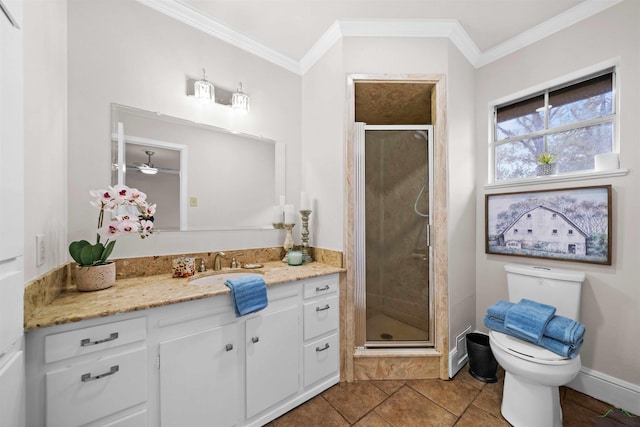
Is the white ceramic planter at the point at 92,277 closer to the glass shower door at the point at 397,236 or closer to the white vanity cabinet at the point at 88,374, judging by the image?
the white vanity cabinet at the point at 88,374

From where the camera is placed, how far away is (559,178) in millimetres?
1854

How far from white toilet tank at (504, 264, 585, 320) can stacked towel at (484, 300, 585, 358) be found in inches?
10.5

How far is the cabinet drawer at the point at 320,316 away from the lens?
171 cm

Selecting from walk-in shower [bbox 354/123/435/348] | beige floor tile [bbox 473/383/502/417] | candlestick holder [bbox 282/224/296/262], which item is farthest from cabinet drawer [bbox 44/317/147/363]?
beige floor tile [bbox 473/383/502/417]

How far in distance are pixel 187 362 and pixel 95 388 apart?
1.12 feet

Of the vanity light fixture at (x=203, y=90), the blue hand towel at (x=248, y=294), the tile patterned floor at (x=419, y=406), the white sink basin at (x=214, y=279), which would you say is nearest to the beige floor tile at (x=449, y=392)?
the tile patterned floor at (x=419, y=406)

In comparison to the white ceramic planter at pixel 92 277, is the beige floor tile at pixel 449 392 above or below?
below

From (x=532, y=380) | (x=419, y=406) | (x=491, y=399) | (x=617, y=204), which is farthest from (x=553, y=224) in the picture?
(x=419, y=406)

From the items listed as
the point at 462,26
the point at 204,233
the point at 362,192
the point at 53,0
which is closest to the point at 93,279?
the point at 204,233

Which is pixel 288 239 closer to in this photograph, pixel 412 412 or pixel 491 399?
pixel 412 412

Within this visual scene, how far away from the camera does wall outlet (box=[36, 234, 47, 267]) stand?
1077mm

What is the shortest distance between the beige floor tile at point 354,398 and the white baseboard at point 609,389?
1.40 m

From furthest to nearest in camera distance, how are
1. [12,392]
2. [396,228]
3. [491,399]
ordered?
[396,228] → [491,399] → [12,392]

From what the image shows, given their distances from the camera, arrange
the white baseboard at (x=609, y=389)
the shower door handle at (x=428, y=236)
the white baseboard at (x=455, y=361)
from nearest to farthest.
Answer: the white baseboard at (x=609, y=389), the white baseboard at (x=455, y=361), the shower door handle at (x=428, y=236)
